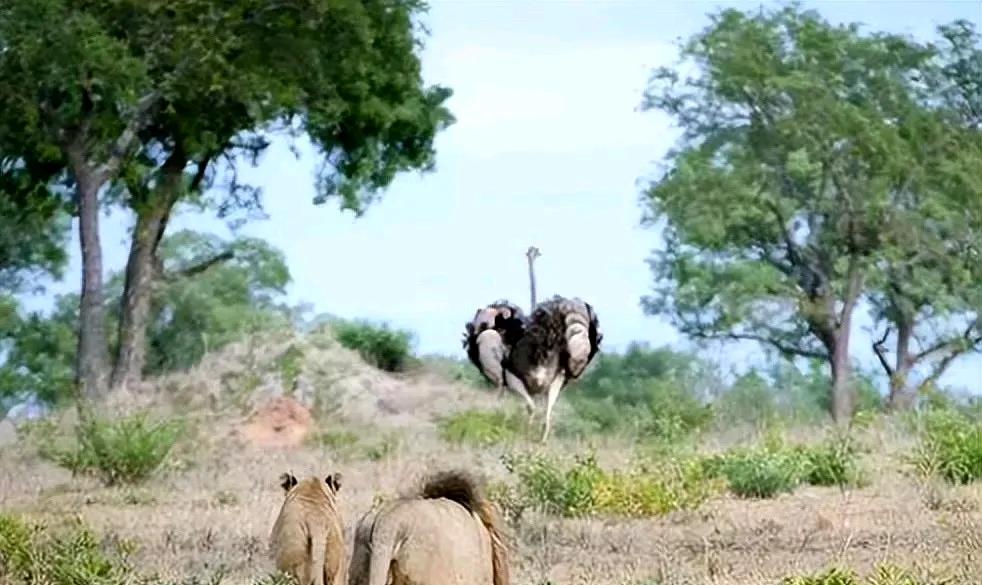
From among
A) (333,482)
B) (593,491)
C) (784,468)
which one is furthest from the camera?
(784,468)

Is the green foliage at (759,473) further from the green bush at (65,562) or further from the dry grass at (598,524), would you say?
the green bush at (65,562)

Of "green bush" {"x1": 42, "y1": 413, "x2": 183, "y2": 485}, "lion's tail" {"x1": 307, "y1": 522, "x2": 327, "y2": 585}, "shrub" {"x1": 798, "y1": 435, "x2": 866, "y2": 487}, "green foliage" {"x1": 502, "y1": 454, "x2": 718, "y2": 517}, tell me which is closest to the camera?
"lion's tail" {"x1": 307, "y1": 522, "x2": 327, "y2": 585}

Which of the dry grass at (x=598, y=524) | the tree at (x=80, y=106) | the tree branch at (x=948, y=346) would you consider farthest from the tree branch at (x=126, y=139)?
the tree branch at (x=948, y=346)

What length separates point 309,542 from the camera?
8.35 m

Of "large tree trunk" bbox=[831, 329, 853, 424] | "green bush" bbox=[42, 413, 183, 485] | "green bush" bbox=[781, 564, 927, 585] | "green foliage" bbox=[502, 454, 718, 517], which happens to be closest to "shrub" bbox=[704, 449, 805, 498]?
"green foliage" bbox=[502, 454, 718, 517]

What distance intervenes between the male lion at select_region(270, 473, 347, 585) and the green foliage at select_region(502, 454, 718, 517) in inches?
212

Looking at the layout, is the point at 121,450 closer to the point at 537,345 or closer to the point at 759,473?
the point at 759,473

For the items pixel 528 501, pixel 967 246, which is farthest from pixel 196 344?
pixel 528 501

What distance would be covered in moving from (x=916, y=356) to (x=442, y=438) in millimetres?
17169

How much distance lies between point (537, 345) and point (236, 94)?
26.0 feet

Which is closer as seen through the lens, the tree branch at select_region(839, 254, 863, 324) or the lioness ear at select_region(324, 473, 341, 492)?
the lioness ear at select_region(324, 473, 341, 492)

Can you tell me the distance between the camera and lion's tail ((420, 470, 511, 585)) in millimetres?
7465

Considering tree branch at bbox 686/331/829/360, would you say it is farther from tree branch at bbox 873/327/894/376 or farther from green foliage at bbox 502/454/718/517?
green foliage at bbox 502/454/718/517

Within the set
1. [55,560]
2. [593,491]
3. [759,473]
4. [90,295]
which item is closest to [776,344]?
[90,295]
